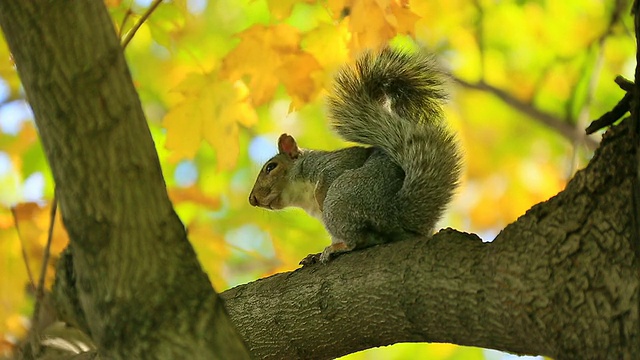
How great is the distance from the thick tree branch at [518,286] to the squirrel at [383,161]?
0.91 feet

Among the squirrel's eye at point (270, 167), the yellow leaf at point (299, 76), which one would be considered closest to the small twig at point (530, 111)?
the yellow leaf at point (299, 76)

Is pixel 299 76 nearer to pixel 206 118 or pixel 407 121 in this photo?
pixel 206 118

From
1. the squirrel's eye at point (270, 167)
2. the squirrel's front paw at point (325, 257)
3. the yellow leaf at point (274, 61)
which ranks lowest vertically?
the squirrel's front paw at point (325, 257)

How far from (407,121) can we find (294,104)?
2.44ft

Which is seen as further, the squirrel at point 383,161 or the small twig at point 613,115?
the squirrel at point 383,161

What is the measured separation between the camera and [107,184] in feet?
5.33

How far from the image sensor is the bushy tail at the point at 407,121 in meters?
2.68

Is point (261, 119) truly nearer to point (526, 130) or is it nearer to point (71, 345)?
point (526, 130)

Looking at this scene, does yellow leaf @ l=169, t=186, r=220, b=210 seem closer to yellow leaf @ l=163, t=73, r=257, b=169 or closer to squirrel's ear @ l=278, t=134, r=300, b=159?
yellow leaf @ l=163, t=73, r=257, b=169

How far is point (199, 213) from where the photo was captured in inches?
183

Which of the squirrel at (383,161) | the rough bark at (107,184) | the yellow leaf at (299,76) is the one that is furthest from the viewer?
the yellow leaf at (299,76)

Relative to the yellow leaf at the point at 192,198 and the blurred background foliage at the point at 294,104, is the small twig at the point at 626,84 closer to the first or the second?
the blurred background foliage at the point at 294,104

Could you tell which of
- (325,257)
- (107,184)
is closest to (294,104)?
(325,257)

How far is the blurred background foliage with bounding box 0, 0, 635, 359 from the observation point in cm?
348
